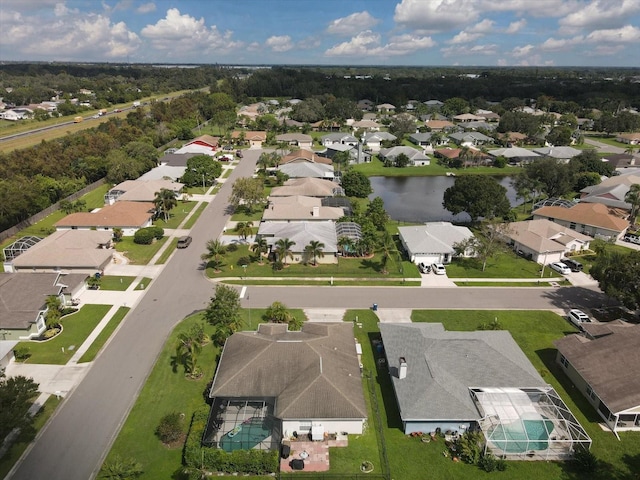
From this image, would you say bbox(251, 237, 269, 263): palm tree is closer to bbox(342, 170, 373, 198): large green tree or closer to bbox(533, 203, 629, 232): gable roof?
bbox(342, 170, 373, 198): large green tree

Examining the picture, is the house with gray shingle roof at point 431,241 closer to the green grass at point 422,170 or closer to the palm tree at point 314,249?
the palm tree at point 314,249

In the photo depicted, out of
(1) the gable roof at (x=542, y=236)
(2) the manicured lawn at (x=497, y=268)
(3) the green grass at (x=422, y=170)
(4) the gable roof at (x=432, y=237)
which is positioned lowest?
(3) the green grass at (x=422, y=170)

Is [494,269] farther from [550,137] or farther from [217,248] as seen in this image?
[550,137]

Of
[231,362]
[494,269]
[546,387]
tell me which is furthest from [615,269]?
[231,362]

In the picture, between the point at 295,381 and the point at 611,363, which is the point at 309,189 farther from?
the point at 611,363

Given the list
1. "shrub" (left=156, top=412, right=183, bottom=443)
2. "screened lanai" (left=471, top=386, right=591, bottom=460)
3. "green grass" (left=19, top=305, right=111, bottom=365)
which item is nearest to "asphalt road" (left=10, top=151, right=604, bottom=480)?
"shrub" (left=156, top=412, right=183, bottom=443)

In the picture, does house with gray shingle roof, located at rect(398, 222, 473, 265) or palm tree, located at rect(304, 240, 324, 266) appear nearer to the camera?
palm tree, located at rect(304, 240, 324, 266)

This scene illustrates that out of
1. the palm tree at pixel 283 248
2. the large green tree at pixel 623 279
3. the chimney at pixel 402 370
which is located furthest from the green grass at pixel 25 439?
the large green tree at pixel 623 279
